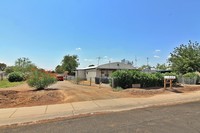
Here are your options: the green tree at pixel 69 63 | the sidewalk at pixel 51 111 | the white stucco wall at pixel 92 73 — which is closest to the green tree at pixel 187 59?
the white stucco wall at pixel 92 73

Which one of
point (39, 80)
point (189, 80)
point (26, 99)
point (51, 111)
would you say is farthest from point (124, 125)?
point (189, 80)

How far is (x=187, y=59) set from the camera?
31.2 meters

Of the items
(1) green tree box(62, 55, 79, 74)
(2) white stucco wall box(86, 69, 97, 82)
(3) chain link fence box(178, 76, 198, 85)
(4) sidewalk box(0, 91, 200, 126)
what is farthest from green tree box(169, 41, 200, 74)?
(1) green tree box(62, 55, 79, 74)

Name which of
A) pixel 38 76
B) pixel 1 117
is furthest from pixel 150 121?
pixel 38 76

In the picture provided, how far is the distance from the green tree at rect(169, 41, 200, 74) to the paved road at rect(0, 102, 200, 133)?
24558 mm

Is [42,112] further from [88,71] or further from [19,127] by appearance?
[88,71]

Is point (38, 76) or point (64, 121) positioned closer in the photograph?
point (64, 121)

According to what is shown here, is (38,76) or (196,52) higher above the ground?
(196,52)

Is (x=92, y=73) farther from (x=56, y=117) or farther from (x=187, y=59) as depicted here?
(x=56, y=117)

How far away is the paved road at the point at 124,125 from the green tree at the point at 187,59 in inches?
967

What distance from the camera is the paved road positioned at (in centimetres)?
637

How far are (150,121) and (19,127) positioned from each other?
469cm

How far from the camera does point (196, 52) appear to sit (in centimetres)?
3162

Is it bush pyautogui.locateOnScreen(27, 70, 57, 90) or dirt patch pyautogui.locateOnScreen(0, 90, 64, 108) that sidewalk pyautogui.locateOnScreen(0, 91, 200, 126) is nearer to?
dirt patch pyautogui.locateOnScreen(0, 90, 64, 108)
